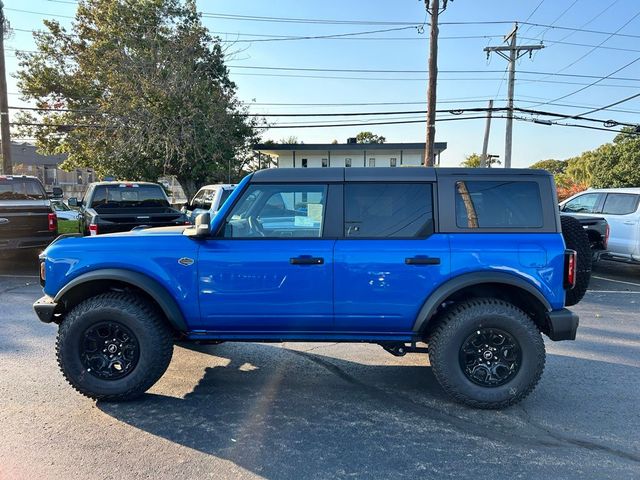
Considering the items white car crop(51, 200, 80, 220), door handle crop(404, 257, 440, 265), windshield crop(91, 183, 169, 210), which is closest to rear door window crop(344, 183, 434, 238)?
door handle crop(404, 257, 440, 265)

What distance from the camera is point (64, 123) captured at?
2530 centimetres

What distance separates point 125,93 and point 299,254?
70.1 ft

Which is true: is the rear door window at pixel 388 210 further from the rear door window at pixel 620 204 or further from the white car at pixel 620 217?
the rear door window at pixel 620 204

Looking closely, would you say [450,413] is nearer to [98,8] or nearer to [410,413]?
[410,413]

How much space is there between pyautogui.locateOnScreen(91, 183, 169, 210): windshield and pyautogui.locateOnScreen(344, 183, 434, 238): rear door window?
24.5 ft

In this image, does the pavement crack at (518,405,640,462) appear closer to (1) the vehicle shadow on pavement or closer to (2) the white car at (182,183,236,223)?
(1) the vehicle shadow on pavement

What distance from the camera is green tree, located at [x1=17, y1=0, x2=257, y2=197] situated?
21562mm

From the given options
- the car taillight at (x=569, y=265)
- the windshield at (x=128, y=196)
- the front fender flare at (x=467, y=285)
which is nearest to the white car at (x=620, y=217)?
the car taillight at (x=569, y=265)

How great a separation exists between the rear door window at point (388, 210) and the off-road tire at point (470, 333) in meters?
0.78

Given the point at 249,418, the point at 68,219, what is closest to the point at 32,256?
the point at 68,219

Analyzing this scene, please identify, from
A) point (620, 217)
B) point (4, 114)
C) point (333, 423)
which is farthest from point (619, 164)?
point (4, 114)

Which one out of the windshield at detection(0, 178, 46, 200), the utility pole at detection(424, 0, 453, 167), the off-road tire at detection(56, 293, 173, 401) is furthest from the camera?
the utility pole at detection(424, 0, 453, 167)

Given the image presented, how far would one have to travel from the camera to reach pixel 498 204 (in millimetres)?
3789

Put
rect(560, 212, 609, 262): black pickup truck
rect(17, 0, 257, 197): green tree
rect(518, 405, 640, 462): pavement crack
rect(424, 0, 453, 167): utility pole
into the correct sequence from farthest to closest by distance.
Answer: rect(17, 0, 257, 197): green tree < rect(424, 0, 453, 167): utility pole < rect(560, 212, 609, 262): black pickup truck < rect(518, 405, 640, 462): pavement crack
